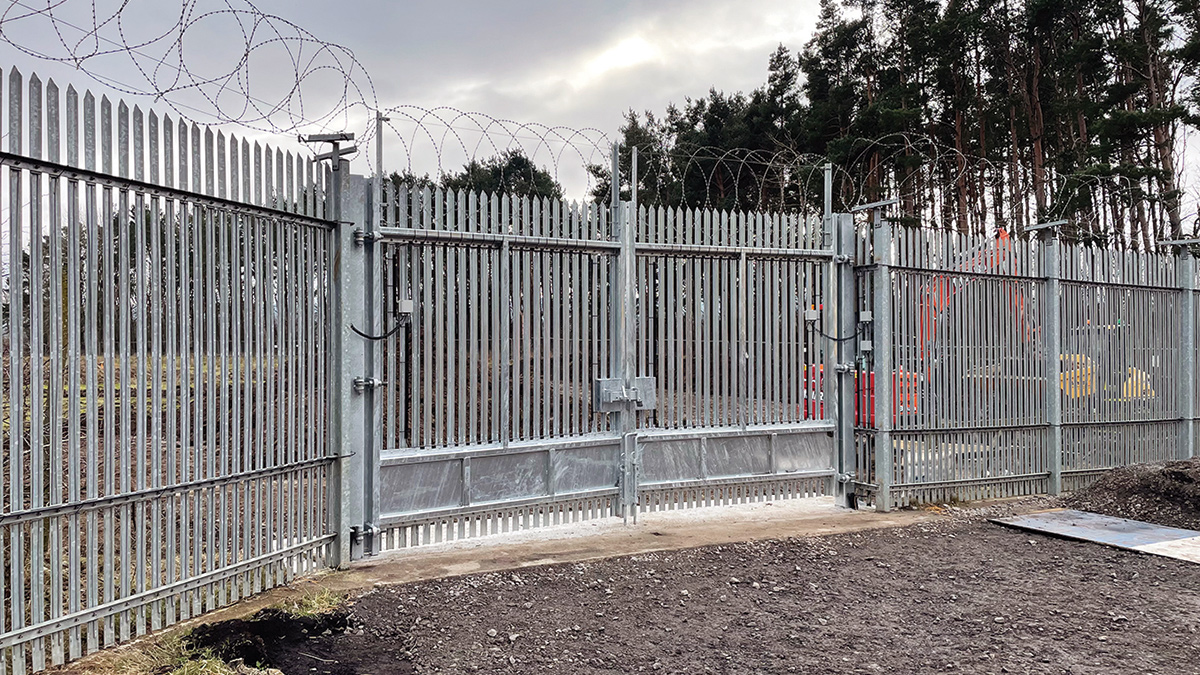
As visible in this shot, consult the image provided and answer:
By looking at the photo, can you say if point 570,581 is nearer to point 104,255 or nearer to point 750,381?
point 750,381

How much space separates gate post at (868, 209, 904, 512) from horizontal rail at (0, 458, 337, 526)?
5105 mm

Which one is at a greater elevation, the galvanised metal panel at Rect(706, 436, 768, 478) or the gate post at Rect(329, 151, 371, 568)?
the gate post at Rect(329, 151, 371, 568)

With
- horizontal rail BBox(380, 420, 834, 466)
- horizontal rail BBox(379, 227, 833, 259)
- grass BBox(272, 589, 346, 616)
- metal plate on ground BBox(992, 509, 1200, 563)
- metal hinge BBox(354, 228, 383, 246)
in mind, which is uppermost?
horizontal rail BBox(379, 227, 833, 259)

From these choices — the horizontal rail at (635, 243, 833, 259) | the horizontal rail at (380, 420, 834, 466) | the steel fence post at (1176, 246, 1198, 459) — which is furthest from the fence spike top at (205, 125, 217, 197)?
the steel fence post at (1176, 246, 1198, 459)

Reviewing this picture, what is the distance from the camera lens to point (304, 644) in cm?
455

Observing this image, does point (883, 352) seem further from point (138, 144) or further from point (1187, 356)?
point (138, 144)

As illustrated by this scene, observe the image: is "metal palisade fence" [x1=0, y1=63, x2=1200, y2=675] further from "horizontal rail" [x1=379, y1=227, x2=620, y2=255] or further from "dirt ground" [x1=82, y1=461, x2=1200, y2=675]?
"dirt ground" [x1=82, y1=461, x2=1200, y2=675]


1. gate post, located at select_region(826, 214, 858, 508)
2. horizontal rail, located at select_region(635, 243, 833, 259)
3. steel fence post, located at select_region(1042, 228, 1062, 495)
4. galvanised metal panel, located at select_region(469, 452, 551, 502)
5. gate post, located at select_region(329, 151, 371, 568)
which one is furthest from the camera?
steel fence post, located at select_region(1042, 228, 1062, 495)

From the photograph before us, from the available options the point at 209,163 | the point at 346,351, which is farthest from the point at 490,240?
the point at 209,163

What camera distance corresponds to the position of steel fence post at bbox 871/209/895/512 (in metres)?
8.17

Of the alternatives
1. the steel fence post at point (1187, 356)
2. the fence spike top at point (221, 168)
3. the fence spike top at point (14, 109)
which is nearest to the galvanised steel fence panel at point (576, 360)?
the fence spike top at point (221, 168)

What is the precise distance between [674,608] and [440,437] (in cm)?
221

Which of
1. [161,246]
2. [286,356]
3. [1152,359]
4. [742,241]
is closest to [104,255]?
[161,246]

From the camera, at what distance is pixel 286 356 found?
18.2 feet
